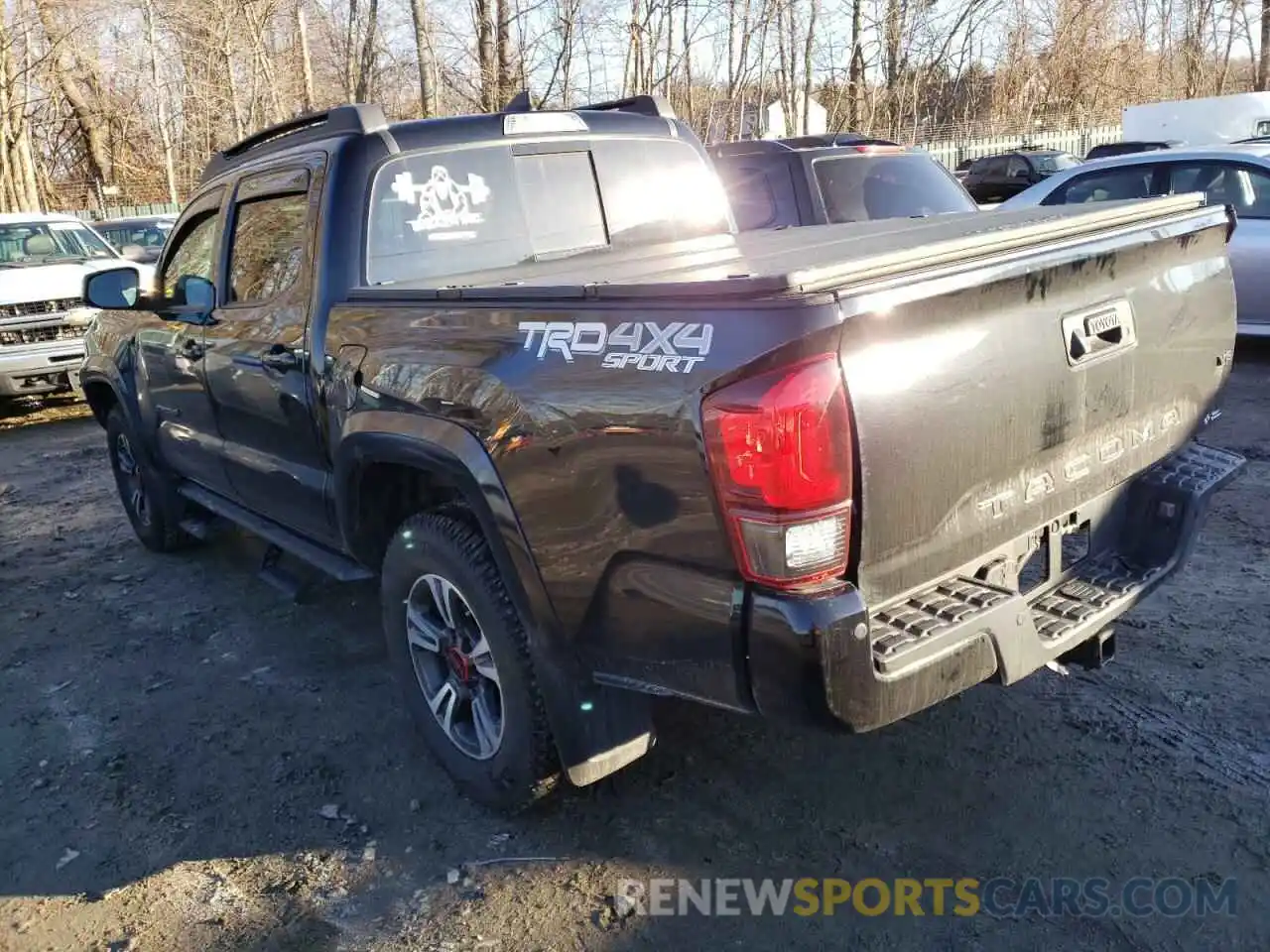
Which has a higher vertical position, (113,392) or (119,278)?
(119,278)

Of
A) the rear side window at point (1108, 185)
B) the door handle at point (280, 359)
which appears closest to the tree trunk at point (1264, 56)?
the rear side window at point (1108, 185)

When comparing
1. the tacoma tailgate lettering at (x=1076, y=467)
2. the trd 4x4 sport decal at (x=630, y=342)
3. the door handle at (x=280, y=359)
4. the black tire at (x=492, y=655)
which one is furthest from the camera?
the door handle at (x=280, y=359)

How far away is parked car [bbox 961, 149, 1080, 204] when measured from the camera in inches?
805

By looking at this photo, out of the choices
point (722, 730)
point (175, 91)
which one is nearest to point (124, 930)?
point (722, 730)

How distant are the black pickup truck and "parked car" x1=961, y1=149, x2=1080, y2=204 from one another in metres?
18.5

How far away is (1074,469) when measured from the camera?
267cm

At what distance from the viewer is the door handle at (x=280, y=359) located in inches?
142

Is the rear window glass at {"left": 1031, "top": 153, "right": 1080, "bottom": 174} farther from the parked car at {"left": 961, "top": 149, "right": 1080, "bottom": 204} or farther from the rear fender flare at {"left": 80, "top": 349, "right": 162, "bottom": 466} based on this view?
the rear fender flare at {"left": 80, "top": 349, "right": 162, "bottom": 466}

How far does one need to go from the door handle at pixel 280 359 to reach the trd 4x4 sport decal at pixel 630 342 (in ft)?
4.68

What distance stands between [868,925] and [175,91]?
108 ft

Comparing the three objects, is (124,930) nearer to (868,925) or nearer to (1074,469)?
(868,925)

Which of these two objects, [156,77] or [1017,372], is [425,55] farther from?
[156,77]

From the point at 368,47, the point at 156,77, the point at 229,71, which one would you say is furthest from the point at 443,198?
the point at 156,77

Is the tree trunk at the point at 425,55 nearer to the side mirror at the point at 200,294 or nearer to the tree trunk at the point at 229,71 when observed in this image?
the tree trunk at the point at 229,71
